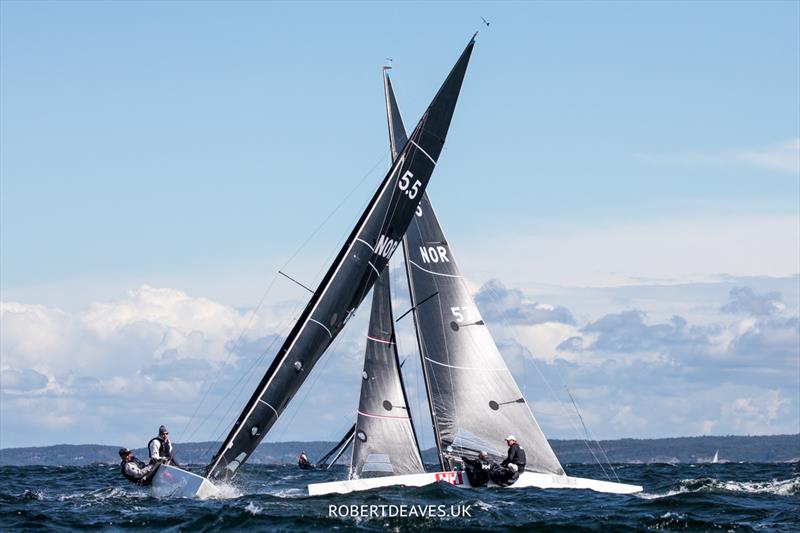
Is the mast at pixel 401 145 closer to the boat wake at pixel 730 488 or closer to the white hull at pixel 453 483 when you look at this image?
the white hull at pixel 453 483

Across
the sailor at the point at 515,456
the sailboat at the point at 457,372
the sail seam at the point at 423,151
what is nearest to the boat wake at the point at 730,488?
the sailboat at the point at 457,372

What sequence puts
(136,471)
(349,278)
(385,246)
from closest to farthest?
1. (349,278)
2. (385,246)
3. (136,471)

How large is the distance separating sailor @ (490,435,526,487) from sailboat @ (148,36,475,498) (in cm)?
658

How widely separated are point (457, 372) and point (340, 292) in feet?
21.0

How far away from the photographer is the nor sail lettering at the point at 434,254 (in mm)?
34562

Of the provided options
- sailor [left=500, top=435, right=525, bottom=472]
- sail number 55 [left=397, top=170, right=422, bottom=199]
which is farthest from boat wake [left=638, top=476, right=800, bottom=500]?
sail number 55 [left=397, top=170, right=422, bottom=199]

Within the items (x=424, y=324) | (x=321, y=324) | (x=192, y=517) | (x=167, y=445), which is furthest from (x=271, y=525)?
(x=424, y=324)

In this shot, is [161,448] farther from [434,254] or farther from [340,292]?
[434,254]

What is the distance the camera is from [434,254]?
114 feet

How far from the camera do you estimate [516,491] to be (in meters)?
31.7

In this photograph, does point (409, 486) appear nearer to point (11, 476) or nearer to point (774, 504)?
point (774, 504)

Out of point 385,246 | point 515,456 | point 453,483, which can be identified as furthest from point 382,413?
point 385,246

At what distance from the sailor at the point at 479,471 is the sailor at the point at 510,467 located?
0.23 meters

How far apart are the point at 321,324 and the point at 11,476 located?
24.3 meters
